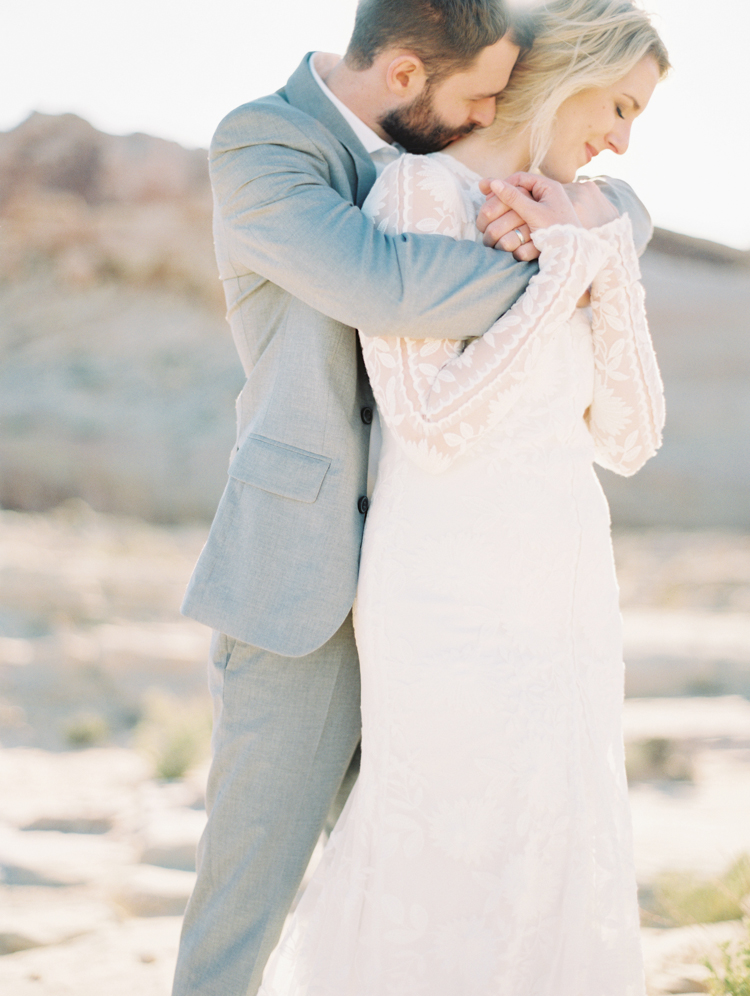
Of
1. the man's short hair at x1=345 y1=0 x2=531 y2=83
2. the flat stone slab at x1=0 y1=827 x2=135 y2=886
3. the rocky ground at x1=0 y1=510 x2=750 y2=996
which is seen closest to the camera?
the man's short hair at x1=345 y1=0 x2=531 y2=83

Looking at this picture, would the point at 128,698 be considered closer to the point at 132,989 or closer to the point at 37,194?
the point at 132,989

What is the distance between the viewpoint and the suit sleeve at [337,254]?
159 centimetres

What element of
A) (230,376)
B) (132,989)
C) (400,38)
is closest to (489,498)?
(400,38)

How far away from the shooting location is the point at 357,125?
1927 mm

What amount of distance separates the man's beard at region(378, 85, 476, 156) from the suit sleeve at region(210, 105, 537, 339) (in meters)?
0.27

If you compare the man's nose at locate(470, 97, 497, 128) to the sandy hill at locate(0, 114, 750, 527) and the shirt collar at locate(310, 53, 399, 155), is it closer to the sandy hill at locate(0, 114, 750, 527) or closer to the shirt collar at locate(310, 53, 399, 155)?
the shirt collar at locate(310, 53, 399, 155)

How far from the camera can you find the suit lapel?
1.88 meters

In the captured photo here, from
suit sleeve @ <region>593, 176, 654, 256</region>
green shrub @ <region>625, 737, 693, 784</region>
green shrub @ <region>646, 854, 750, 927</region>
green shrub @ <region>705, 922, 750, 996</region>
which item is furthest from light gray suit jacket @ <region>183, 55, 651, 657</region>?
green shrub @ <region>625, 737, 693, 784</region>

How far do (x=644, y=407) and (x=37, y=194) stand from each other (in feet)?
92.6

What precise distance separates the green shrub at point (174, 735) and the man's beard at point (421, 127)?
4.51 meters

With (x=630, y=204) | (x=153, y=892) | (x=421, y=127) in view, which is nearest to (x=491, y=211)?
(x=421, y=127)

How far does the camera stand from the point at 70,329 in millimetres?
26781

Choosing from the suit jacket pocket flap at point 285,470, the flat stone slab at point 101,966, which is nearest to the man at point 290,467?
the suit jacket pocket flap at point 285,470

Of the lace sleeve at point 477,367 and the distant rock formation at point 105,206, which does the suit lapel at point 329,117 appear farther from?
the distant rock formation at point 105,206
